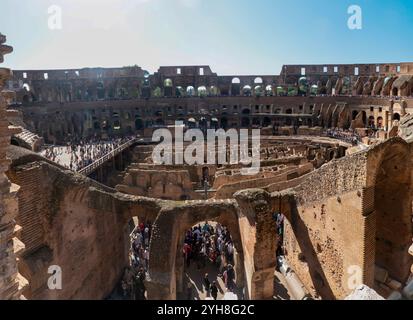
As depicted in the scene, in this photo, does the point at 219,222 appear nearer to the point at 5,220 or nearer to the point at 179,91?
the point at 5,220

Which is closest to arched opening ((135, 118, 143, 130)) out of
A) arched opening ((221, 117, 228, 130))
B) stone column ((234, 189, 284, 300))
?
arched opening ((221, 117, 228, 130))

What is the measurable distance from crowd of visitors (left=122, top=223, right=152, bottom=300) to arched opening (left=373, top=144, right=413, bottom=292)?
25.6ft

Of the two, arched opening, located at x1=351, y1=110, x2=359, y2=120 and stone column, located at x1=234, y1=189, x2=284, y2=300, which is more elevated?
arched opening, located at x1=351, y1=110, x2=359, y2=120

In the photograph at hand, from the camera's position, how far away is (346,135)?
3272cm

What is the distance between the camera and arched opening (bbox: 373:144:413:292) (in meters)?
10.3

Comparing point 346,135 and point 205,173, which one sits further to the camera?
point 346,135

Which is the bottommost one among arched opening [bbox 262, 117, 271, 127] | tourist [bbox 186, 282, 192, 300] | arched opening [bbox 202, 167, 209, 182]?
tourist [bbox 186, 282, 192, 300]

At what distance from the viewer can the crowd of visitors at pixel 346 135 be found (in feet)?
99.0

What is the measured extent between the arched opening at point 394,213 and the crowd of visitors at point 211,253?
498 centimetres

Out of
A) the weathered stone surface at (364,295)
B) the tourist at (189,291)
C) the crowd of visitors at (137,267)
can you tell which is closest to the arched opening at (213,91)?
the crowd of visitors at (137,267)

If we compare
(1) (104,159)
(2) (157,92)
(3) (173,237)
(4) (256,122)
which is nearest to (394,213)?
(3) (173,237)

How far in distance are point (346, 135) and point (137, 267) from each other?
26.1 m

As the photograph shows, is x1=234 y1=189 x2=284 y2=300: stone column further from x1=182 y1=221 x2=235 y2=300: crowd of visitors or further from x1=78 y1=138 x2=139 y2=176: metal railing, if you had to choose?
x1=78 y1=138 x2=139 y2=176: metal railing
